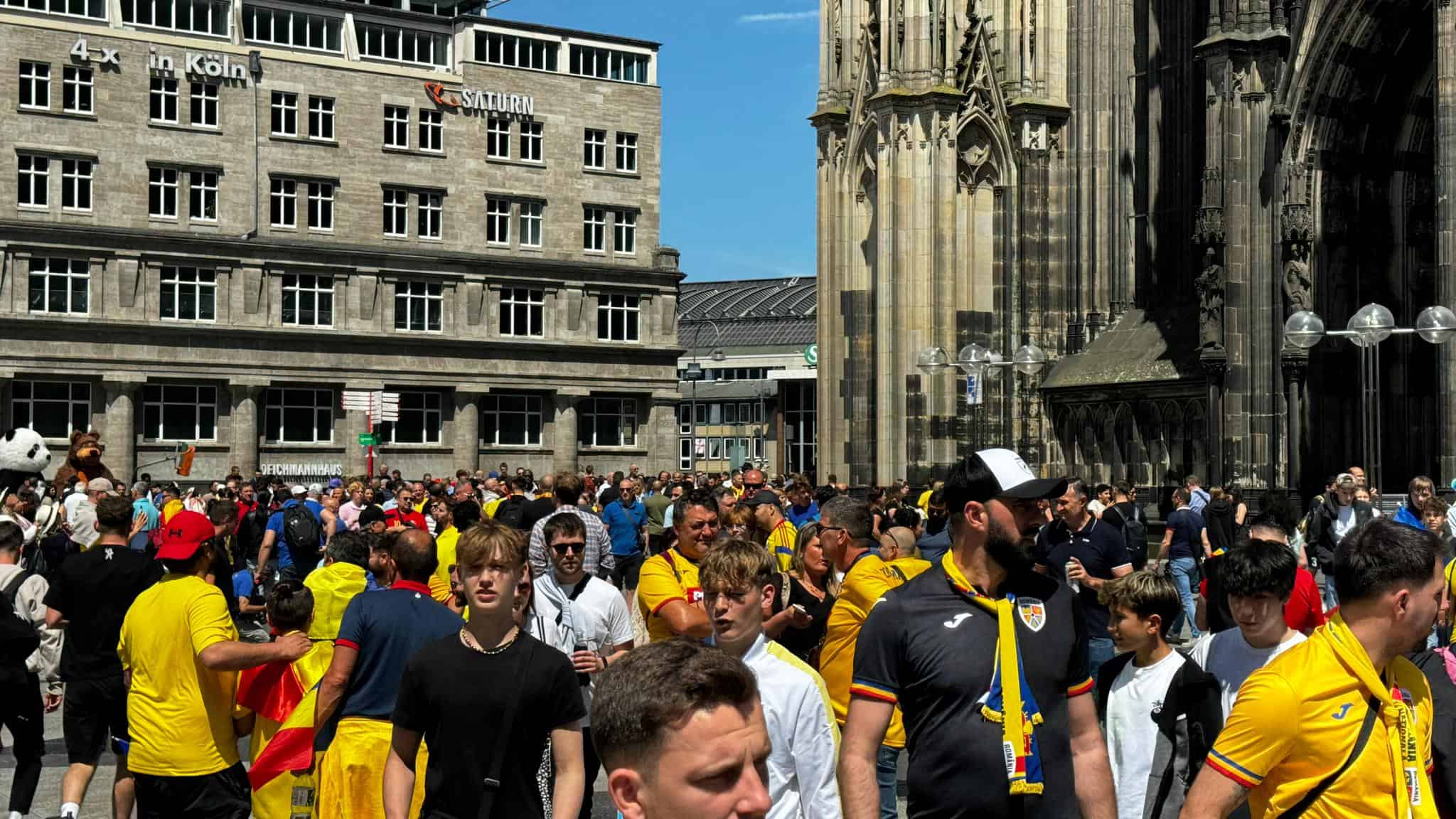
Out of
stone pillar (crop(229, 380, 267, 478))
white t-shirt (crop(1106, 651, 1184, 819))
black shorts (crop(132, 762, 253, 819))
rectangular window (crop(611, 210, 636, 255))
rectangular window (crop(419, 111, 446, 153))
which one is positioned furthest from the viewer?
rectangular window (crop(611, 210, 636, 255))

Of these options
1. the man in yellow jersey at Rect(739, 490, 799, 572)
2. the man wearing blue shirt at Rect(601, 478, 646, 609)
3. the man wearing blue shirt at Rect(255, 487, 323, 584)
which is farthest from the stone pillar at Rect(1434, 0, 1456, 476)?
the man wearing blue shirt at Rect(255, 487, 323, 584)

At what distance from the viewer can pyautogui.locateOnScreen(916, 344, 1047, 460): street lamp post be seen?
32594mm

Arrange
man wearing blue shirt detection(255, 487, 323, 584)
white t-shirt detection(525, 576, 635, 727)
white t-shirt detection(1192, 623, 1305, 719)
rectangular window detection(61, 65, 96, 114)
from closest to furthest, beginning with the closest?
1. white t-shirt detection(1192, 623, 1305, 719)
2. white t-shirt detection(525, 576, 635, 727)
3. man wearing blue shirt detection(255, 487, 323, 584)
4. rectangular window detection(61, 65, 96, 114)

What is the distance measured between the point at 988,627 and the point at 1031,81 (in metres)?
34.5

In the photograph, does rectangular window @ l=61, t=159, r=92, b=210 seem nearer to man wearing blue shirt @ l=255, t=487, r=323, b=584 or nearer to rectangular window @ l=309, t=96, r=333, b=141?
rectangular window @ l=309, t=96, r=333, b=141

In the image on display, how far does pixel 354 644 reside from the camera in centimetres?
696

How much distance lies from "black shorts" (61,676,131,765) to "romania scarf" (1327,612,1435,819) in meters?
6.63

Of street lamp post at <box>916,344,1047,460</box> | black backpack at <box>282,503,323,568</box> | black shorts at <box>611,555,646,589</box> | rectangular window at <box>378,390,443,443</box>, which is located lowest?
black shorts at <box>611,555,646,589</box>

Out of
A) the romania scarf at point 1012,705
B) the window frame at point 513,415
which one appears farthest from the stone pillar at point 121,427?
the romania scarf at point 1012,705

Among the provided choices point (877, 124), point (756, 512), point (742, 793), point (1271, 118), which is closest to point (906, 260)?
point (877, 124)

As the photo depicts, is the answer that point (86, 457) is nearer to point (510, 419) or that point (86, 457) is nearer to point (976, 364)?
point (976, 364)

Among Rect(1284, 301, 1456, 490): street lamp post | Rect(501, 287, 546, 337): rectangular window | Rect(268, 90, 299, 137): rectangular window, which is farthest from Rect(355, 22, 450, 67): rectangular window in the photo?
Rect(1284, 301, 1456, 490): street lamp post

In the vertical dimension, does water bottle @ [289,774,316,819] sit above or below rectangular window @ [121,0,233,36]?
below

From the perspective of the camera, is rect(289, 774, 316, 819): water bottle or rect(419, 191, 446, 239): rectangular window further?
rect(419, 191, 446, 239): rectangular window
